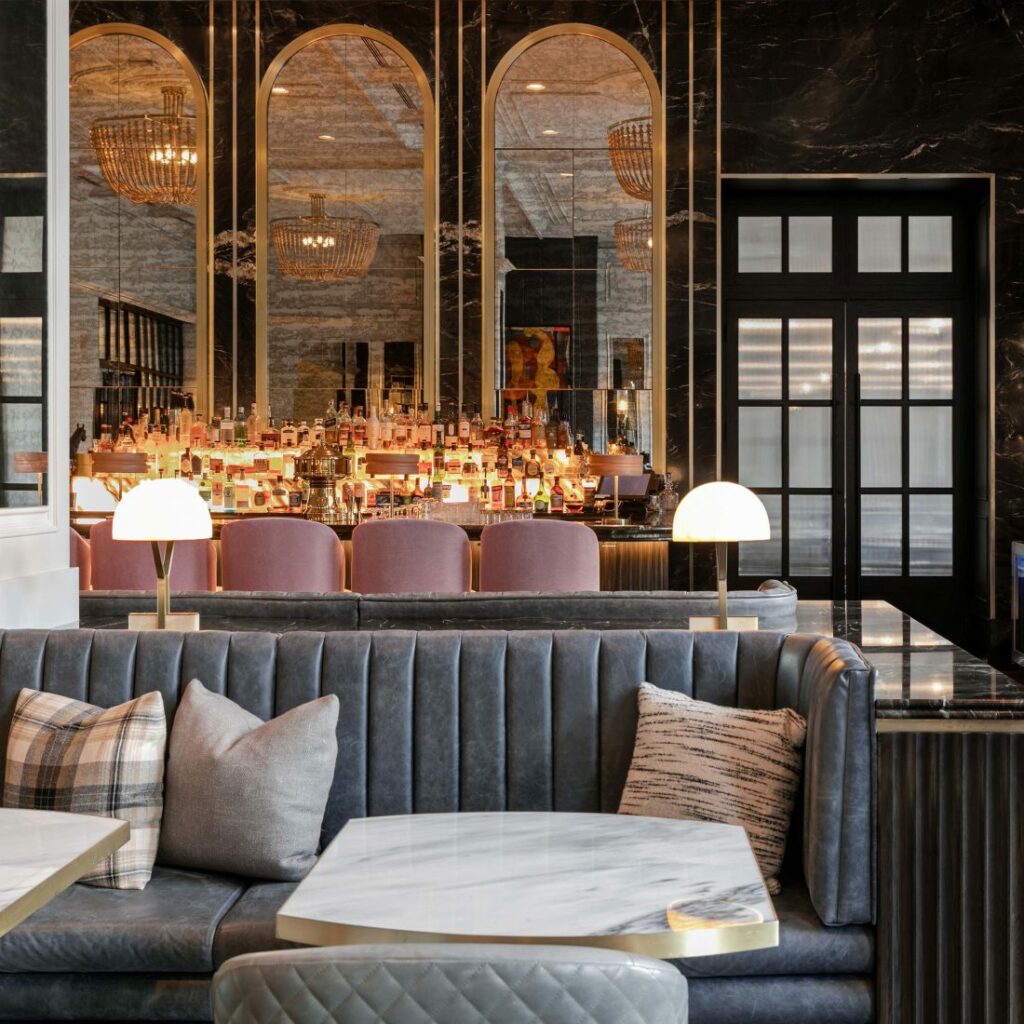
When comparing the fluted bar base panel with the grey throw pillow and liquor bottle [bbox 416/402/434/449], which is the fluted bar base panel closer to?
the grey throw pillow

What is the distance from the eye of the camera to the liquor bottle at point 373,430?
8.43 metres

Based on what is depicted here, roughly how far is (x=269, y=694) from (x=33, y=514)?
43.2 inches

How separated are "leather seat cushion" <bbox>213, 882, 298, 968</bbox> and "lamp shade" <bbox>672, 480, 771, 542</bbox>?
5.05 ft

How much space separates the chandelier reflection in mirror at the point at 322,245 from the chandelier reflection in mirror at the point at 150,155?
671 millimetres

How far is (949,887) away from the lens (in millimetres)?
2645

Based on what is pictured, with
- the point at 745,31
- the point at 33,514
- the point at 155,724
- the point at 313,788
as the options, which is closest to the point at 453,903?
the point at 313,788

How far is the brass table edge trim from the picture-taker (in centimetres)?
174

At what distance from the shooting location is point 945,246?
8.48m

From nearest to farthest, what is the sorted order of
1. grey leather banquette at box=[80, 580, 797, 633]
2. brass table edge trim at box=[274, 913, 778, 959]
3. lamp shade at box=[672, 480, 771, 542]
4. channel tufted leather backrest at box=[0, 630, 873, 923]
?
brass table edge trim at box=[274, 913, 778, 959] < channel tufted leather backrest at box=[0, 630, 873, 923] < lamp shade at box=[672, 480, 771, 542] < grey leather banquette at box=[80, 580, 797, 633]

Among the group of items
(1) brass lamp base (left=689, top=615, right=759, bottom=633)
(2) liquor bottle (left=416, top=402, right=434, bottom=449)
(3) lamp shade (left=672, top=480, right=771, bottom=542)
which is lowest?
Answer: (1) brass lamp base (left=689, top=615, right=759, bottom=633)

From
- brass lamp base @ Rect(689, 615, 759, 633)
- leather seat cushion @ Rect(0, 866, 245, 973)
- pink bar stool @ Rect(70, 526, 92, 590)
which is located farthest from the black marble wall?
leather seat cushion @ Rect(0, 866, 245, 973)

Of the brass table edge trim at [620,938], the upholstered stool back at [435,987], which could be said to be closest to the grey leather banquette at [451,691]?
the brass table edge trim at [620,938]

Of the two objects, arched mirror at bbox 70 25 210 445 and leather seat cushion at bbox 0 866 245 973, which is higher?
arched mirror at bbox 70 25 210 445

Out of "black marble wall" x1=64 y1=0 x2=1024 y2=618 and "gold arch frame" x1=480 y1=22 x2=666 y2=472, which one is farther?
"gold arch frame" x1=480 y1=22 x2=666 y2=472
